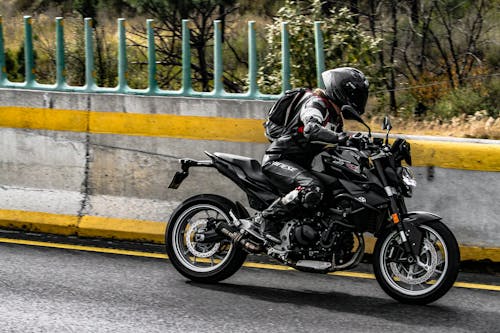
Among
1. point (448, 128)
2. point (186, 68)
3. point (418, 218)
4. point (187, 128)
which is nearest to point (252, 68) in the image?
point (186, 68)

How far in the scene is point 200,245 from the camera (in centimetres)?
803

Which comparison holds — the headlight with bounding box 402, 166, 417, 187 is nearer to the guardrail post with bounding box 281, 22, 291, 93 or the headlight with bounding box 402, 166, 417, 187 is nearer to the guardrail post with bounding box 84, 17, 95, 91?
the guardrail post with bounding box 281, 22, 291, 93

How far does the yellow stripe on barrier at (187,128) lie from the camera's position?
842cm

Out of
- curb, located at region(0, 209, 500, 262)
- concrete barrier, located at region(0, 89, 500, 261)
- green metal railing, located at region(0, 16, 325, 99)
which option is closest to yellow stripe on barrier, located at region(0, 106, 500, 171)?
concrete barrier, located at region(0, 89, 500, 261)

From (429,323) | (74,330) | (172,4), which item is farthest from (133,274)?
(172,4)

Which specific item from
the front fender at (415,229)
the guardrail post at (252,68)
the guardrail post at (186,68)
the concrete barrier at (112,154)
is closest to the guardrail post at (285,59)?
the guardrail post at (252,68)

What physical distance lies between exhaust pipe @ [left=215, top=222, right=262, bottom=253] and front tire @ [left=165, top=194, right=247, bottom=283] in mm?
69

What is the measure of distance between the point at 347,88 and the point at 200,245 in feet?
5.79

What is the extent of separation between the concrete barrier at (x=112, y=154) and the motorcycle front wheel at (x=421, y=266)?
1.28 m

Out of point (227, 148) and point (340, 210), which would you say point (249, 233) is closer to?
point (340, 210)

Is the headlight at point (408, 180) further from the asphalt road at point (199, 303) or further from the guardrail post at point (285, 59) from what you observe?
the guardrail post at point (285, 59)

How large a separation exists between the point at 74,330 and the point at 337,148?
2.50 meters

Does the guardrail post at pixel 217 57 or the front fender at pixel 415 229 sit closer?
the front fender at pixel 415 229

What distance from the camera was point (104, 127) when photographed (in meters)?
9.50
